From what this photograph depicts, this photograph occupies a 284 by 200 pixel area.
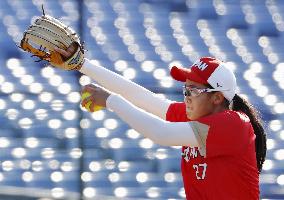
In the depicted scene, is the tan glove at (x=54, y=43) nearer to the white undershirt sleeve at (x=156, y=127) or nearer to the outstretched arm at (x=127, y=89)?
the outstretched arm at (x=127, y=89)

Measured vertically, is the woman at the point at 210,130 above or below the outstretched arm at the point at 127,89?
below

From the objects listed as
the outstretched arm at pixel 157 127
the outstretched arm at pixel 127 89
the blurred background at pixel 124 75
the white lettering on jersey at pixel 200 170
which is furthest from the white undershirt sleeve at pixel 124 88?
the blurred background at pixel 124 75

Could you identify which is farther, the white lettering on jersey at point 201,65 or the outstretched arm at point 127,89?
the outstretched arm at point 127,89

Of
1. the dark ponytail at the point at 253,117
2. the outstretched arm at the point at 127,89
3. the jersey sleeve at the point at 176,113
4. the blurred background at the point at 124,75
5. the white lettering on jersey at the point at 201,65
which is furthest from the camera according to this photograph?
the blurred background at the point at 124,75

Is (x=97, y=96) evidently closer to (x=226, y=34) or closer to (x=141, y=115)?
(x=141, y=115)

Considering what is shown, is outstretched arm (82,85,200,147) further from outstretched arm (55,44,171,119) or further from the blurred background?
the blurred background

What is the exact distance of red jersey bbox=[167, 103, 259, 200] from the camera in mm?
3025

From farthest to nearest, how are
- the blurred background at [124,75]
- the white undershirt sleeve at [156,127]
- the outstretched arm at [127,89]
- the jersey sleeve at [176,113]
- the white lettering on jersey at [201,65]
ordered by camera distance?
1. the blurred background at [124,75]
2. the outstretched arm at [127,89]
3. the jersey sleeve at [176,113]
4. the white lettering on jersey at [201,65]
5. the white undershirt sleeve at [156,127]

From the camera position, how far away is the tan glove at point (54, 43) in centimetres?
358

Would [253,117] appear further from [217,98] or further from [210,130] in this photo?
[210,130]

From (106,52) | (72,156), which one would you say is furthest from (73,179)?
(106,52)

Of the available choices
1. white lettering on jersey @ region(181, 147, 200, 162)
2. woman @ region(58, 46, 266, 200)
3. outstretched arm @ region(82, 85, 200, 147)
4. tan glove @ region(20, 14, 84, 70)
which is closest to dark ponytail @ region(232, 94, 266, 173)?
woman @ region(58, 46, 266, 200)

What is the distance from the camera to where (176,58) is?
612cm

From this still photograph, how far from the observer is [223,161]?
3.11 m
